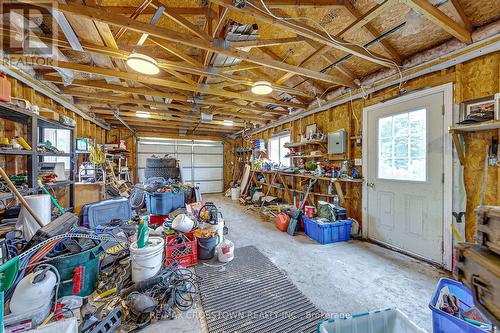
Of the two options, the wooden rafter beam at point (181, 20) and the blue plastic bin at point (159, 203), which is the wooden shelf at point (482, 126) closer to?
the wooden rafter beam at point (181, 20)

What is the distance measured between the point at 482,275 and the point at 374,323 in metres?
0.80

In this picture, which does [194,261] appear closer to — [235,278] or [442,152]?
[235,278]

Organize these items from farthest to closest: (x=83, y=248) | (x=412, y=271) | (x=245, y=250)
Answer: (x=245, y=250)
(x=412, y=271)
(x=83, y=248)

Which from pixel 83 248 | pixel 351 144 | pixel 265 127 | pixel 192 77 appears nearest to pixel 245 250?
pixel 83 248

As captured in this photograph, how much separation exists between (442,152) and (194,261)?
11.4ft

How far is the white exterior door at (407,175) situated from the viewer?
2506 mm

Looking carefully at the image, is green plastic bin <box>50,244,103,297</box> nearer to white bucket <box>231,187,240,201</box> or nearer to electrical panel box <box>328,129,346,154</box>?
electrical panel box <box>328,129,346,154</box>

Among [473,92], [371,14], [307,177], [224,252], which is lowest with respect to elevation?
[224,252]

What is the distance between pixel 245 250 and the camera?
117 inches

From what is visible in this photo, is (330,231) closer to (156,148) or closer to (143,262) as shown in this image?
(143,262)

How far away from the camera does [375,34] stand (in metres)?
2.45

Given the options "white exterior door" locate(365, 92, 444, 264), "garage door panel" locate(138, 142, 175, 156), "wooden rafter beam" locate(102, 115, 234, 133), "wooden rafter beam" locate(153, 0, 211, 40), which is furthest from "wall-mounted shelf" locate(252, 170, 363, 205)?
"garage door panel" locate(138, 142, 175, 156)

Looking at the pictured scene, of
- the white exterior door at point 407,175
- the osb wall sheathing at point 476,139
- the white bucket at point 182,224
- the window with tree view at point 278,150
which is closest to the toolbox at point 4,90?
the white bucket at point 182,224

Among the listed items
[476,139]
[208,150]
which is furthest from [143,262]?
[208,150]
